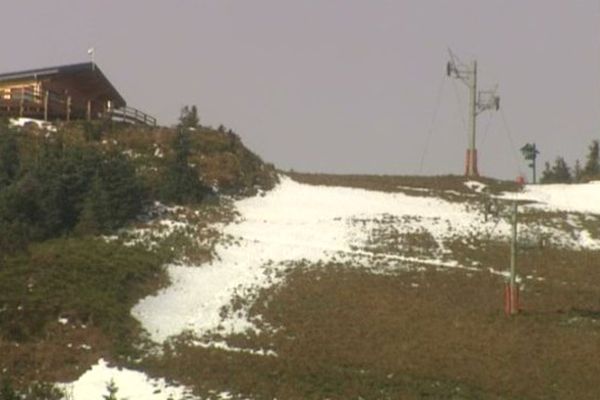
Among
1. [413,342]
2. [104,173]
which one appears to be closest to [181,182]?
[104,173]

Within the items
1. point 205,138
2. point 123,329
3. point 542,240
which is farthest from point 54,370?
point 205,138

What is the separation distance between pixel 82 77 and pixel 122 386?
1632 inches

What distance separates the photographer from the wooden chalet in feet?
181

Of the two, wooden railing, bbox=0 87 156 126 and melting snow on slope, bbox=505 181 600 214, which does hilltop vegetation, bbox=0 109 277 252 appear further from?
melting snow on slope, bbox=505 181 600 214

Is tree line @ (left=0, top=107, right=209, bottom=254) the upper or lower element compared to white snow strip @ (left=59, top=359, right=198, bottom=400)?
upper

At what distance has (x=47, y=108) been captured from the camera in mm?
55594

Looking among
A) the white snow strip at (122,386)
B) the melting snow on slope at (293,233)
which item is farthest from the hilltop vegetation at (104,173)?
the white snow strip at (122,386)

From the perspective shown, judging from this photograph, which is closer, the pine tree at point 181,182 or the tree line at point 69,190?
the tree line at point 69,190

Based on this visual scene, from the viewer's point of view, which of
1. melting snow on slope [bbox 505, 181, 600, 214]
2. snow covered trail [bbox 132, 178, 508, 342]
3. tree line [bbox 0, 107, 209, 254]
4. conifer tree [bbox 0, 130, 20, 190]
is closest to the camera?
snow covered trail [bbox 132, 178, 508, 342]

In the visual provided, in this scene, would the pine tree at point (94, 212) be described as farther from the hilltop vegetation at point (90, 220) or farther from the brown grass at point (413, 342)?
the brown grass at point (413, 342)

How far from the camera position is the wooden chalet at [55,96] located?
55188 mm

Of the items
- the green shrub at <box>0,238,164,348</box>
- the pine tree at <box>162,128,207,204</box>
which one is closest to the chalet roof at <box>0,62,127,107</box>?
the pine tree at <box>162,128,207,204</box>

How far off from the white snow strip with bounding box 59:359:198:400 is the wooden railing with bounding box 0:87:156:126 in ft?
106

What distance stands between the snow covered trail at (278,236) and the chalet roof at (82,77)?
1363cm
